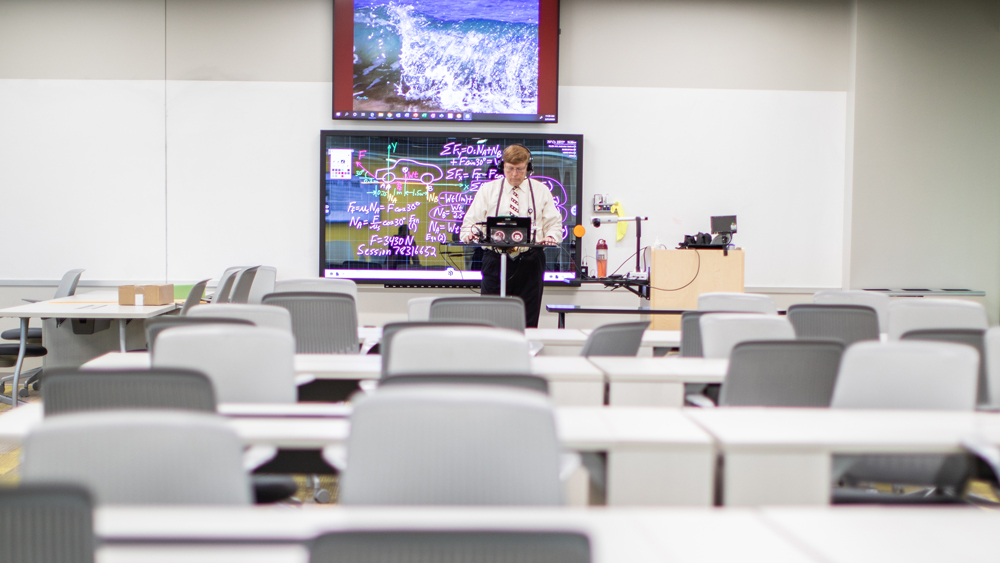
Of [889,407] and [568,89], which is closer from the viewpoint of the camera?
[889,407]

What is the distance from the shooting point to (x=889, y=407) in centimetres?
195

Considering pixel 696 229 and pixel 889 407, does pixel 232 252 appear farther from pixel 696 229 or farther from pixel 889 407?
pixel 889 407

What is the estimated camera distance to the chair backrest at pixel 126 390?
1.56 meters

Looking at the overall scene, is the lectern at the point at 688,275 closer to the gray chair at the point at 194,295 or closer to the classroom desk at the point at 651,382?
the classroom desk at the point at 651,382

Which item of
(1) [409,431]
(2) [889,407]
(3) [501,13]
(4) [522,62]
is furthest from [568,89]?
(1) [409,431]

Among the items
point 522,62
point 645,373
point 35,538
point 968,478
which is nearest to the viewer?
point 35,538

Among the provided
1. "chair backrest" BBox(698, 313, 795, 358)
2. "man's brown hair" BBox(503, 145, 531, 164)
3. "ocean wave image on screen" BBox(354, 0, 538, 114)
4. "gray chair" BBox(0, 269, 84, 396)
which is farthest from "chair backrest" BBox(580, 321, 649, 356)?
"gray chair" BBox(0, 269, 84, 396)

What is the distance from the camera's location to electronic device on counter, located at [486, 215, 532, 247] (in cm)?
432

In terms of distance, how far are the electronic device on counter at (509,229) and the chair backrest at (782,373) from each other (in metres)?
2.23

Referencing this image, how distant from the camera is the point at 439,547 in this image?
2.36ft

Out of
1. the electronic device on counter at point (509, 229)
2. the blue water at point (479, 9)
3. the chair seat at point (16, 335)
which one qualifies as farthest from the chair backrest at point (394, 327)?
the blue water at point (479, 9)

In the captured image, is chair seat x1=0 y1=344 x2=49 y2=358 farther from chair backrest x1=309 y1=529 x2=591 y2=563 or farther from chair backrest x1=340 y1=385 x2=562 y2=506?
chair backrest x1=309 y1=529 x2=591 y2=563

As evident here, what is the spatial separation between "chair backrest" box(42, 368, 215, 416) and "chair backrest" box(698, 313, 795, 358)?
2014mm

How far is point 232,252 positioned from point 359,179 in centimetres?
134
